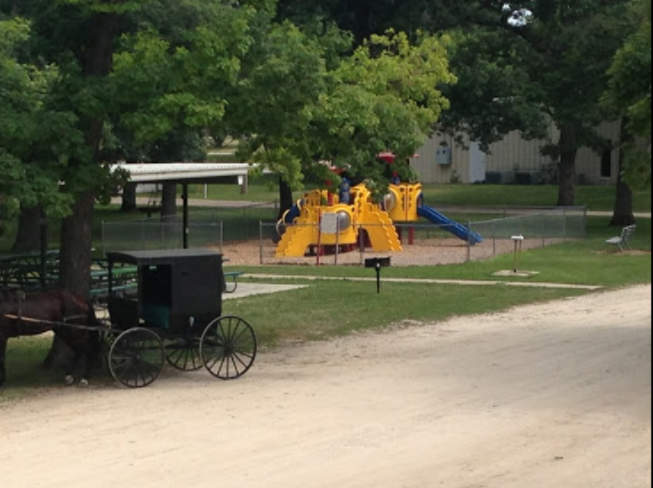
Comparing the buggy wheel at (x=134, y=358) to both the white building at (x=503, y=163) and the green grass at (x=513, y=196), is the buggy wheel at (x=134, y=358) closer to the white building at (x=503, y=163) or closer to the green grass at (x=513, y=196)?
the green grass at (x=513, y=196)

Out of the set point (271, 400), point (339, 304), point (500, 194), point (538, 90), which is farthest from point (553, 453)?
point (500, 194)

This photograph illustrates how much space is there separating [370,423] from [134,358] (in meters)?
4.06

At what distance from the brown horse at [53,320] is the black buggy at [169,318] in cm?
44

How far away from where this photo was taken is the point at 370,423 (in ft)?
50.9

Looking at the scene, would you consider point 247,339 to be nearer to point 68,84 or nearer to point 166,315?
point 166,315

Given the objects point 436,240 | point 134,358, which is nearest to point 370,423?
point 134,358

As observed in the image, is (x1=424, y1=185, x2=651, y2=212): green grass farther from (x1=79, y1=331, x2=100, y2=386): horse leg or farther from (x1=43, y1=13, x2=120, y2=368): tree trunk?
(x1=79, y1=331, x2=100, y2=386): horse leg

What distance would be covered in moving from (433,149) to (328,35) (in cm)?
5324

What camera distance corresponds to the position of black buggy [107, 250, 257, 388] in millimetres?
18125

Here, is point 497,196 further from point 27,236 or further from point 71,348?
point 71,348

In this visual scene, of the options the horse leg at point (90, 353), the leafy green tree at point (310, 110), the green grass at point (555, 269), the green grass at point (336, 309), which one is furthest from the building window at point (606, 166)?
the horse leg at point (90, 353)

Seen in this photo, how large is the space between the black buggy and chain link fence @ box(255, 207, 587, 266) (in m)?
17.2

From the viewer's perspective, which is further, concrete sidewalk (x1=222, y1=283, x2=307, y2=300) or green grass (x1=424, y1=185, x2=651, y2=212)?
green grass (x1=424, y1=185, x2=651, y2=212)

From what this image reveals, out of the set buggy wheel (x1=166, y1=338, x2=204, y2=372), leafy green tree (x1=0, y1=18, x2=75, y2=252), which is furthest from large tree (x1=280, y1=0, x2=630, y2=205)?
leafy green tree (x1=0, y1=18, x2=75, y2=252)
